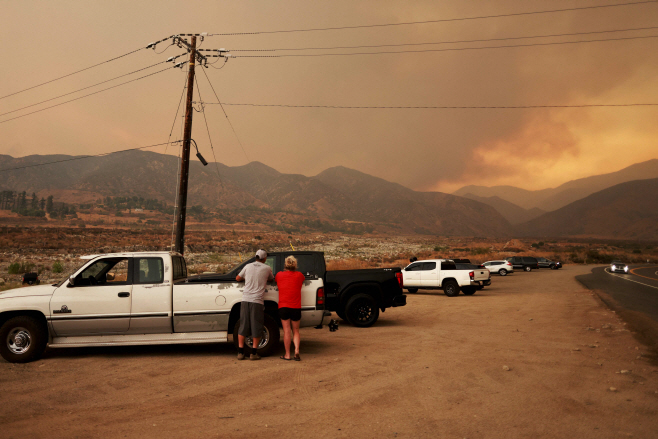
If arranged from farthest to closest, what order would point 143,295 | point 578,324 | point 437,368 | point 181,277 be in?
point 578,324, point 181,277, point 143,295, point 437,368

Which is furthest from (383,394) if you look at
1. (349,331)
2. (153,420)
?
(349,331)

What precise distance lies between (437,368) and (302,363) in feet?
8.13

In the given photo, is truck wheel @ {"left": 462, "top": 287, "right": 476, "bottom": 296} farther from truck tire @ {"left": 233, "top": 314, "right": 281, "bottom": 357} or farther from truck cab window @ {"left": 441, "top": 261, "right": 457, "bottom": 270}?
truck tire @ {"left": 233, "top": 314, "right": 281, "bottom": 357}

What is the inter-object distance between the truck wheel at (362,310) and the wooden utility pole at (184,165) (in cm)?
803

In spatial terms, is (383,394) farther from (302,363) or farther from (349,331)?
(349,331)

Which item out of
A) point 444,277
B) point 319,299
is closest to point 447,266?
point 444,277

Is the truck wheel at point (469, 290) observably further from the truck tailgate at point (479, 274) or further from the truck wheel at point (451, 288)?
the truck wheel at point (451, 288)

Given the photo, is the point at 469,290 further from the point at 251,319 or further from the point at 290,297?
the point at 251,319

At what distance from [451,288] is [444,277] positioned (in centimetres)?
65

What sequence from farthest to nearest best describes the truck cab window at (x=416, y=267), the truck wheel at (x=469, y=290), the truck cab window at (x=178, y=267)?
the truck wheel at (x=469, y=290) < the truck cab window at (x=416, y=267) < the truck cab window at (x=178, y=267)

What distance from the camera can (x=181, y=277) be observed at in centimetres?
985

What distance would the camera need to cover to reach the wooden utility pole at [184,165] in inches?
711

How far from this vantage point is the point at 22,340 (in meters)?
8.53

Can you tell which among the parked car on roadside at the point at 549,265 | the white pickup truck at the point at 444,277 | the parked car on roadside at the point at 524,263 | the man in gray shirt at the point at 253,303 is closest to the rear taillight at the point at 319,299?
the man in gray shirt at the point at 253,303
